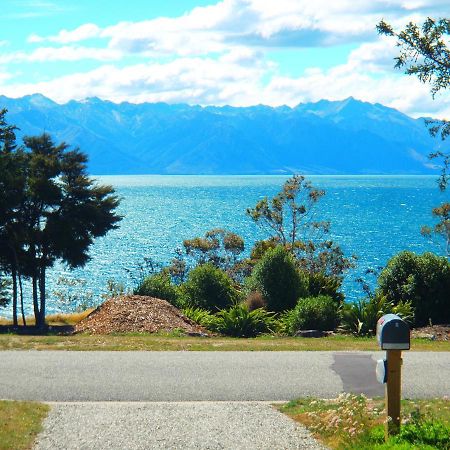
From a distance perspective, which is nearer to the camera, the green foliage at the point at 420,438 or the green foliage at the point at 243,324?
the green foliage at the point at 420,438

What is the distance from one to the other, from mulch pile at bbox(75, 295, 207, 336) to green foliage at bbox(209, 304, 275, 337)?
577 mm

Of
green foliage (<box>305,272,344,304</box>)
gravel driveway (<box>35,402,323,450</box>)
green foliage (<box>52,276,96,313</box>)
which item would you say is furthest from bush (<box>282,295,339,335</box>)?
green foliage (<box>52,276,96,313</box>)

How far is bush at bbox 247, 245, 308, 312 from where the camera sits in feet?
71.2

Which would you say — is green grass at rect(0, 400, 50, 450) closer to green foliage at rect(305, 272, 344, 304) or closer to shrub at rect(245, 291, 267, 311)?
shrub at rect(245, 291, 267, 311)

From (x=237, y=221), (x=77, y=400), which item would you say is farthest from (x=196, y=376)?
(x=237, y=221)

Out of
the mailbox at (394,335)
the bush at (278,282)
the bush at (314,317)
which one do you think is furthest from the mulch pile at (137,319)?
the mailbox at (394,335)

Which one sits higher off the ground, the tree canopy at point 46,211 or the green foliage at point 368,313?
the tree canopy at point 46,211

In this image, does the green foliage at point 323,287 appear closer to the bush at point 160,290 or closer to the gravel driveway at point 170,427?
the bush at point 160,290

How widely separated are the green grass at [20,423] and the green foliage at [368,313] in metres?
9.68

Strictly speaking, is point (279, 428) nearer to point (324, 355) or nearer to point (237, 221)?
point (324, 355)

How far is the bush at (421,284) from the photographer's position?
19.2m

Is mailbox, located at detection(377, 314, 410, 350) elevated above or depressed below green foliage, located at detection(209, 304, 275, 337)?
above

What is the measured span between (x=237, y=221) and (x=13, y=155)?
105 metres

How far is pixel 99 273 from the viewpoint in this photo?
251ft
